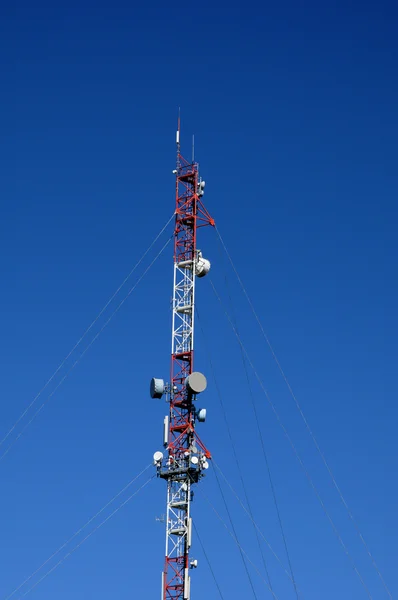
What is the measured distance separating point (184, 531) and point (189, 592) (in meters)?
4.03

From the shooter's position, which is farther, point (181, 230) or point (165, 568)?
point (181, 230)

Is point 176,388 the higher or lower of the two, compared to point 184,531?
higher

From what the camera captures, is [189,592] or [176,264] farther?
[176,264]

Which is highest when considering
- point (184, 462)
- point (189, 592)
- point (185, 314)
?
point (185, 314)

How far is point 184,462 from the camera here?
128125mm

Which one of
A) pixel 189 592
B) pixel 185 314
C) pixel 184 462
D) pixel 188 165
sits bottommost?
pixel 189 592

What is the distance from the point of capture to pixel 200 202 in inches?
5330

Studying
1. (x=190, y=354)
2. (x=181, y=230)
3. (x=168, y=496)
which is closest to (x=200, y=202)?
(x=181, y=230)

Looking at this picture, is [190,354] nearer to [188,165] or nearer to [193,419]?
[193,419]

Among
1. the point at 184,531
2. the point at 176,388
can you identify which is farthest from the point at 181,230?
the point at 184,531

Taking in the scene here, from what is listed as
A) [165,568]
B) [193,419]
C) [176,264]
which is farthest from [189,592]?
[176,264]

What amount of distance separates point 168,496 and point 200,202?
2079cm

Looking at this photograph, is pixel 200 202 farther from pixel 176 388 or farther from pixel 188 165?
pixel 176 388

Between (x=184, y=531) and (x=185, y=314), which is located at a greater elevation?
(x=185, y=314)
